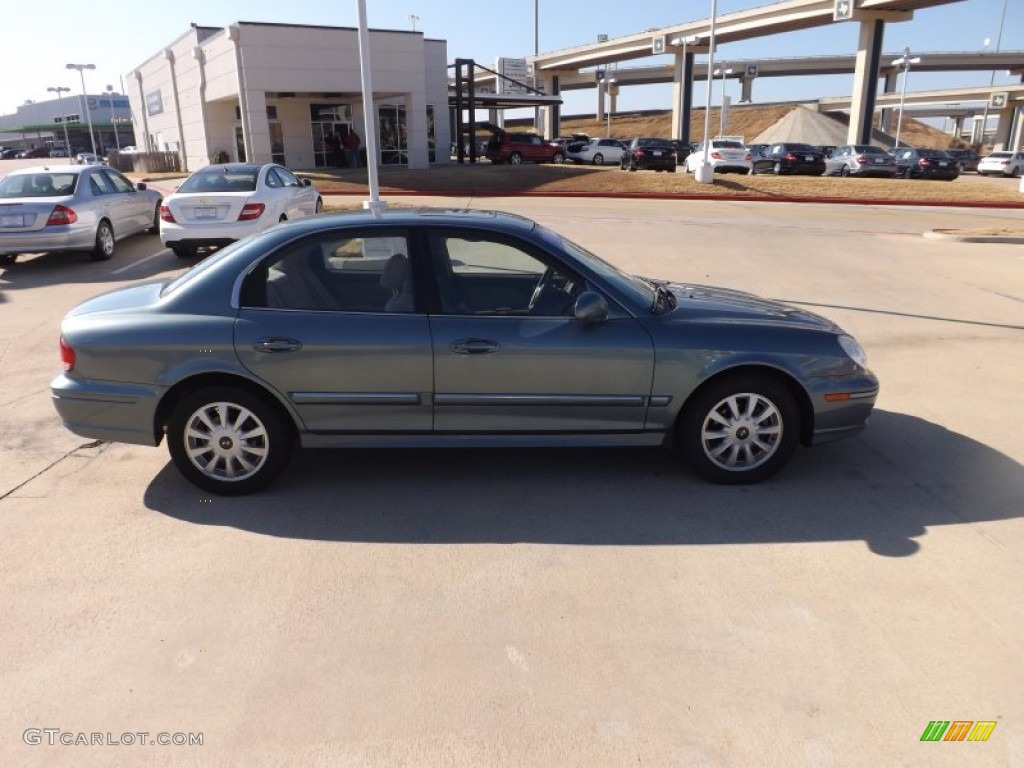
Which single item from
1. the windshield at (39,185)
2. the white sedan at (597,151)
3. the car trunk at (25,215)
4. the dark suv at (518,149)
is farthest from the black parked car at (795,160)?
the car trunk at (25,215)

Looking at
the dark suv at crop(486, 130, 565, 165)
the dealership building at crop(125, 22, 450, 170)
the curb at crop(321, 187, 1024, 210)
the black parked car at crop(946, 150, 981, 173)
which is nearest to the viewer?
the curb at crop(321, 187, 1024, 210)

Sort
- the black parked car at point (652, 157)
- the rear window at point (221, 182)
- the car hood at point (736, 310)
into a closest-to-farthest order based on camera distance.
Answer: the car hood at point (736, 310)
the rear window at point (221, 182)
the black parked car at point (652, 157)

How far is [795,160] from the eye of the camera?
3394 centimetres

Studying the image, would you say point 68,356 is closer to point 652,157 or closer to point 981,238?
point 981,238

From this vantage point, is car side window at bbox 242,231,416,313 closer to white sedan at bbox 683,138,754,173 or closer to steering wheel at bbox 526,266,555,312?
steering wheel at bbox 526,266,555,312

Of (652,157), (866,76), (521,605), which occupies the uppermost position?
(866,76)

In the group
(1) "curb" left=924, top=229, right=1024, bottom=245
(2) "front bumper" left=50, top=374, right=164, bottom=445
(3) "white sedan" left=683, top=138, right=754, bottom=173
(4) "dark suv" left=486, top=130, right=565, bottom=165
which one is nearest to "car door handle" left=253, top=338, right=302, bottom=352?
(2) "front bumper" left=50, top=374, right=164, bottom=445

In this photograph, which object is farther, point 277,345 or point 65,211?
point 65,211

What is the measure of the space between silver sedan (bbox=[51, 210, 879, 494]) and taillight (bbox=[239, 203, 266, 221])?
24.9 feet

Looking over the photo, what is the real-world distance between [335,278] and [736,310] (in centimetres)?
238

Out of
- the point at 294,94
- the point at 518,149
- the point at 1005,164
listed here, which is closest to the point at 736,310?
the point at 294,94

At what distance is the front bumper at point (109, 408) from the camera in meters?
4.31

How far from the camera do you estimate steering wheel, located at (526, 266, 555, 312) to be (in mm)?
4414

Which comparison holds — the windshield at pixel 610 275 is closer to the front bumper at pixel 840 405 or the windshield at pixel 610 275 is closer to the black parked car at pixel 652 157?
the front bumper at pixel 840 405
